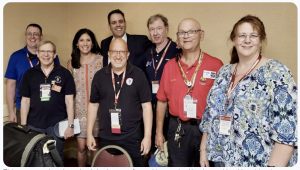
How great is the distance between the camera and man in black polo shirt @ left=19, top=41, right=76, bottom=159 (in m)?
2.47

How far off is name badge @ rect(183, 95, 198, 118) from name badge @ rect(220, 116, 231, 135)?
370mm

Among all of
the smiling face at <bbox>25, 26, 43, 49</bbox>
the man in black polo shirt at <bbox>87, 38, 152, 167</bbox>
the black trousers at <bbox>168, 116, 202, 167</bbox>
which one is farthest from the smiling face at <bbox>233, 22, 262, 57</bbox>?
the smiling face at <bbox>25, 26, 43, 49</bbox>

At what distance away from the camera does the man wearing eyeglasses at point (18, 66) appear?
9.37 feet

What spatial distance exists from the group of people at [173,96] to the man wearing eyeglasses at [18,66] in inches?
0.4

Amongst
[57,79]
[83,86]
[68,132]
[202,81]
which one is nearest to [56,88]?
[57,79]

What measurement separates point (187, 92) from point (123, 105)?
0.53 m

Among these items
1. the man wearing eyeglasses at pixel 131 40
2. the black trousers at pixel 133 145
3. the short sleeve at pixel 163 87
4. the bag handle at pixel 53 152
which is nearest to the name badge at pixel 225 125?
the short sleeve at pixel 163 87

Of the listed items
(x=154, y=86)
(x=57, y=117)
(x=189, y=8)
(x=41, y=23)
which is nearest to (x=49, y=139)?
(x=57, y=117)

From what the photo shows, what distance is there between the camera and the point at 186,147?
2.00m

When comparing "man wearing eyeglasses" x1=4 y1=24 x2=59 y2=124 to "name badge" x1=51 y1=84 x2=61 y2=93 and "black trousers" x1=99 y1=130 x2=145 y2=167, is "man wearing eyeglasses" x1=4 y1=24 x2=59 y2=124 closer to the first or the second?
"name badge" x1=51 y1=84 x2=61 y2=93

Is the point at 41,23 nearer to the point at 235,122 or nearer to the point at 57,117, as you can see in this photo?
the point at 57,117

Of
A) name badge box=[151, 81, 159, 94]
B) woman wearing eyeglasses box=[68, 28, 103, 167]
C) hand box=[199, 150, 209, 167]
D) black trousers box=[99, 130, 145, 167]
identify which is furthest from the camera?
woman wearing eyeglasses box=[68, 28, 103, 167]

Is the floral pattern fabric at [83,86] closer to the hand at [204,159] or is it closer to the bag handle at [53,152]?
the bag handle at [53,152]

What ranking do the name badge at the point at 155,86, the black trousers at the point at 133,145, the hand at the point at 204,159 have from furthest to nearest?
the name badge at the point at 155,86, the black trousers at the point at 133,145, the hand at the point at 204,159
